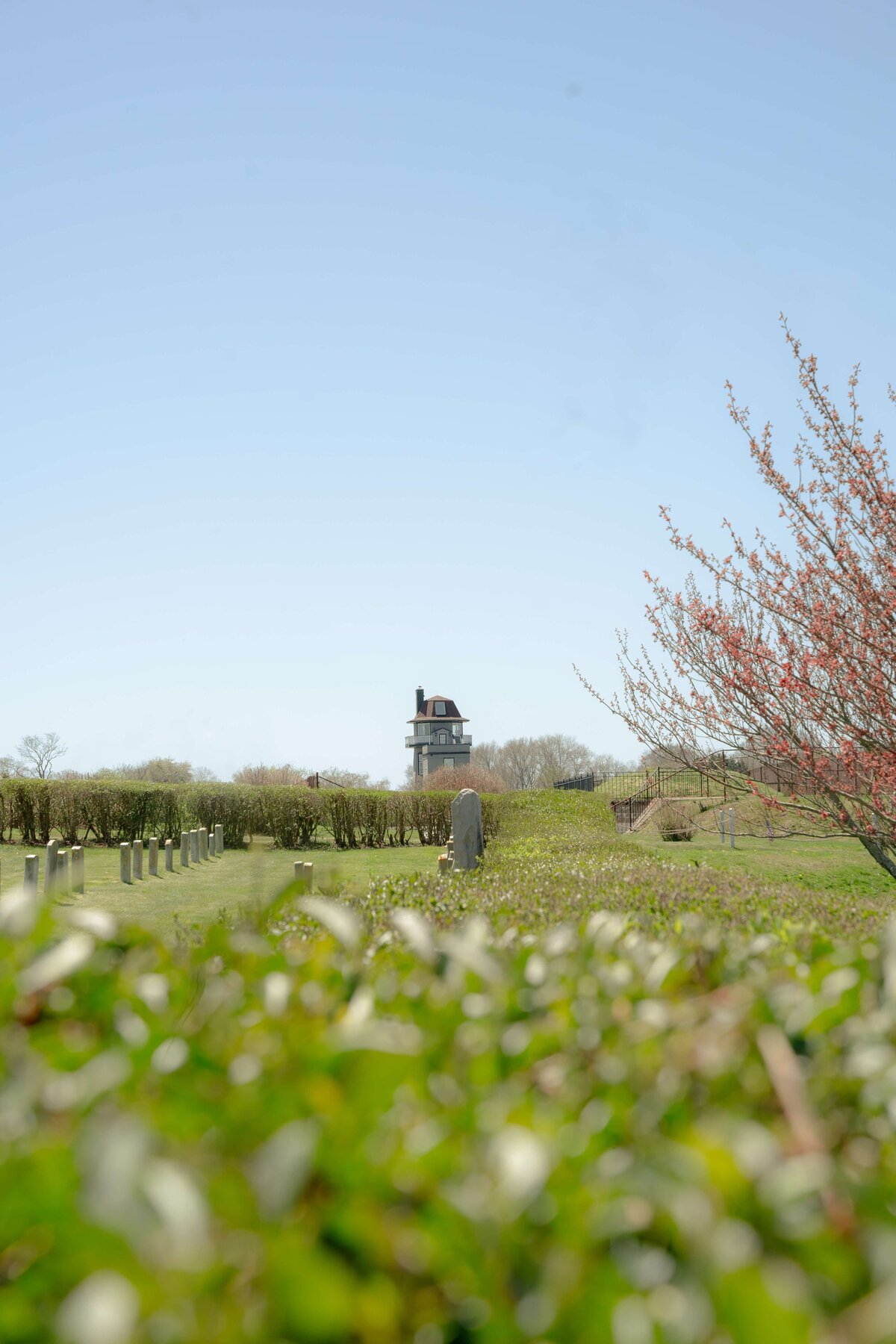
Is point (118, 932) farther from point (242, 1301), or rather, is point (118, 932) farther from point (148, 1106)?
point (242, 1301)

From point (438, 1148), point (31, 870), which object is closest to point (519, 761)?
point (31, 870)

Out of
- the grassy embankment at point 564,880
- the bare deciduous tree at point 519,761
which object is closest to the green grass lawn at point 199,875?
the grassy embankment at point 564,880

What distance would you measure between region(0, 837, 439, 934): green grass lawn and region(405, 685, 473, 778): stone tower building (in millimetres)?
54744

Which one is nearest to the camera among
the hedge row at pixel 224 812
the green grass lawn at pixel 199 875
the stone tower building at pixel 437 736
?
the green grass lawn at pixel 199 875

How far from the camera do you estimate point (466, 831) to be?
1262cm

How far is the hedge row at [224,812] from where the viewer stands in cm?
2259

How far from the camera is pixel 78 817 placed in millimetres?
22812

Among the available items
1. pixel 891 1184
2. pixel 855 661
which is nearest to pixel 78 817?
pixel 855 661

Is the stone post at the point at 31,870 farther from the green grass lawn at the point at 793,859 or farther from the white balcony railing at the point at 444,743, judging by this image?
the white balcony railing at the point at 444,743

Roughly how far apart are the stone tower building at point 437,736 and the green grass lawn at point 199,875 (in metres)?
54.7

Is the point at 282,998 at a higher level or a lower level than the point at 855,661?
lower

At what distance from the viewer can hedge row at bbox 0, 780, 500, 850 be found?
890 inches

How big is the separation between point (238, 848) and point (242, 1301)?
24600 mm

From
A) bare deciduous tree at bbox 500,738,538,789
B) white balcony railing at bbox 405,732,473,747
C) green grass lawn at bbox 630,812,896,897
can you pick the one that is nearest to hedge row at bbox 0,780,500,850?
green grass lawn at bbox 630,812,896,897
